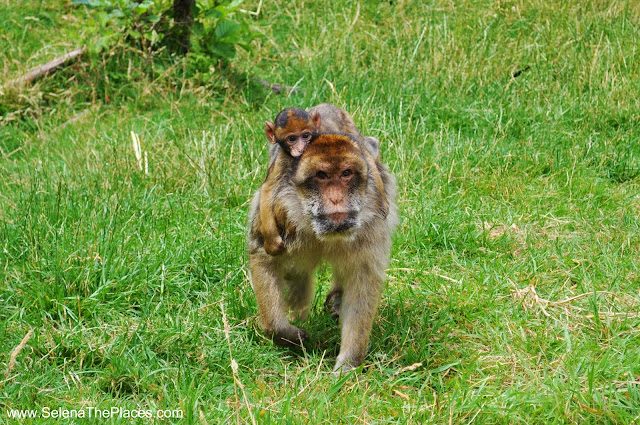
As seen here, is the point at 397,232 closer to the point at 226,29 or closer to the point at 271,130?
the point at 271,130

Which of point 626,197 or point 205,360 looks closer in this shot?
point 205,360

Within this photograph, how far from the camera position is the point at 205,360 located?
4.24 meters

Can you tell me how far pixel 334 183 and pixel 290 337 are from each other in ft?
3.25

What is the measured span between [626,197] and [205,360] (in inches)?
145

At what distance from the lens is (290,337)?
4355mm

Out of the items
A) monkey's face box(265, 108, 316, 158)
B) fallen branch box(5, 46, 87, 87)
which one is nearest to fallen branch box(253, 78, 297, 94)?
fallen branch box(5, 46, 87, 87)

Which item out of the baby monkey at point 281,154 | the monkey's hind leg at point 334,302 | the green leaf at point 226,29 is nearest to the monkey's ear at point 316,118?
the baby monkey at point 281,154

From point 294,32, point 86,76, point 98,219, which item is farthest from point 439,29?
point 98,219

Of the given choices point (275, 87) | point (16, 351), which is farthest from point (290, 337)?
point (275, 87)

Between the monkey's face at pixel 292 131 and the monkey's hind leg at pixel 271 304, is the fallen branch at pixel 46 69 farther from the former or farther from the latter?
the monkey's hind leg at pixel 271 304

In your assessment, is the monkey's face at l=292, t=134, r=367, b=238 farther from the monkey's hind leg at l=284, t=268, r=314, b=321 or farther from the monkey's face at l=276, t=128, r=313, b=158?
the monkey's hind leg at l=284, t=268, r=314, b=321

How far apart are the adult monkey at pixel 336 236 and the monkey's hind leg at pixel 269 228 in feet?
0.15

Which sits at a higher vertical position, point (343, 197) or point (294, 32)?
point (343, 197)

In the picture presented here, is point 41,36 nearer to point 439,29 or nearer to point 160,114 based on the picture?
point 160,114
